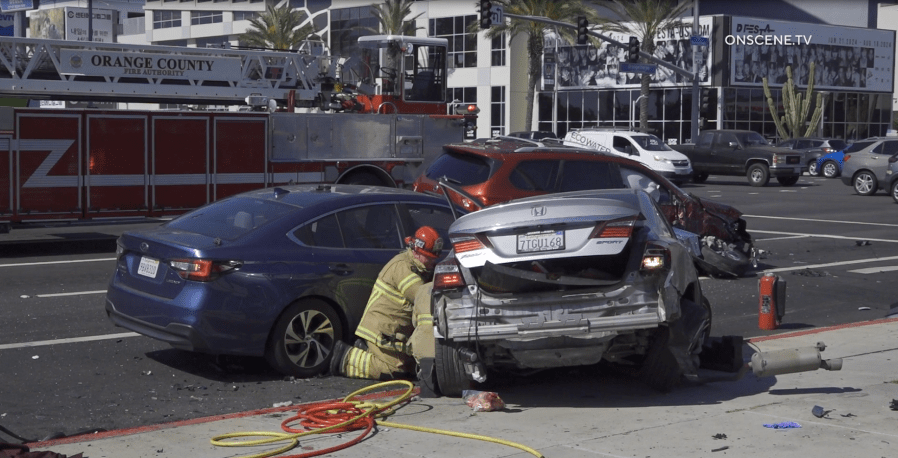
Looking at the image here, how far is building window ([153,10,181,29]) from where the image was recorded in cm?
8200

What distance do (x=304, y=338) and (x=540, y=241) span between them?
2360 millimetres

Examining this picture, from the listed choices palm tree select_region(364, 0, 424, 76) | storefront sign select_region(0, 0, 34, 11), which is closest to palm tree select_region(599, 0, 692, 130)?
palm tree select_region(364, 0, 424, 76)

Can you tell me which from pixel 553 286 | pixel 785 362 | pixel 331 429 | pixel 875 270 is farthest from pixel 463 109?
pixel 331 429

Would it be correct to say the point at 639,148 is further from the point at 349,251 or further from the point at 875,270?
the point at 349,251

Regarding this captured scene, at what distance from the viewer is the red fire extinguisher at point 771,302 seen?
10461 mm

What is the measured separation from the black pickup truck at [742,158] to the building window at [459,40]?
1080 inches

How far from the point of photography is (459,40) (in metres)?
65.2

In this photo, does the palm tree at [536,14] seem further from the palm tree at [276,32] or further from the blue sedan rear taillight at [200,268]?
the blue sedan rear taillight at [200,268]

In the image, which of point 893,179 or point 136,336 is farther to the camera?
point 893,179

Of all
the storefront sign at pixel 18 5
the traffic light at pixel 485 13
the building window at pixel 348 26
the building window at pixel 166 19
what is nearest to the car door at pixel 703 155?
the traffic light at pixel 485 13

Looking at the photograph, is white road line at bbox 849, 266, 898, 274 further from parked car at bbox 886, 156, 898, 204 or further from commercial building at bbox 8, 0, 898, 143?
commercial building at bbox 8, 0, 898, 143

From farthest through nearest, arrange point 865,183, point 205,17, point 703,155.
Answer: point 205,17, point 703,155, point 865,183

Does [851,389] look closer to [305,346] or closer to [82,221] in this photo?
[305,346]

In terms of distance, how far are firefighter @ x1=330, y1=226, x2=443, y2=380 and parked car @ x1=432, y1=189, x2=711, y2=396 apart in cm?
59
